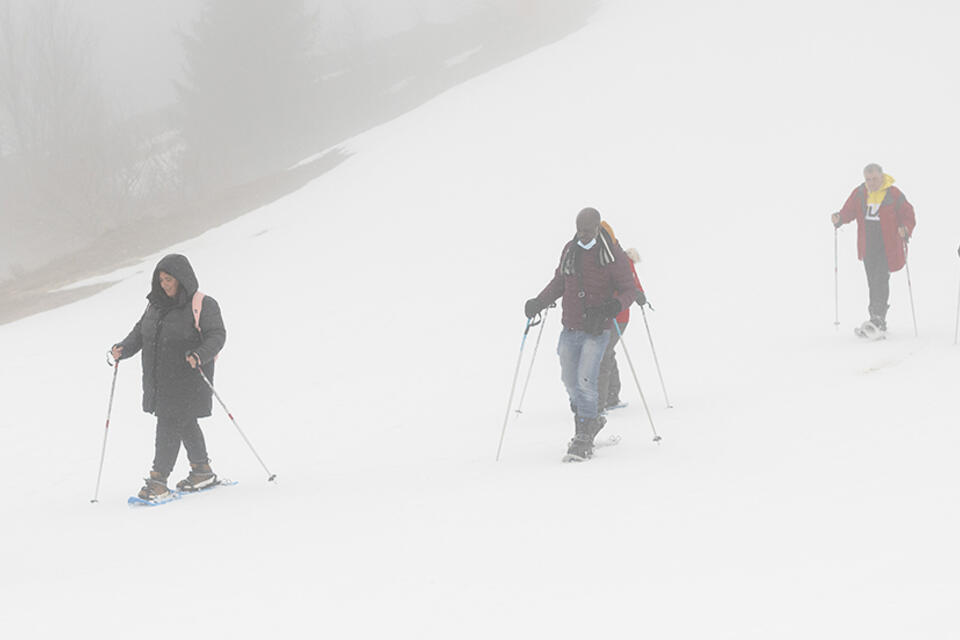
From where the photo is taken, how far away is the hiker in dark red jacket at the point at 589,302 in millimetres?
6363

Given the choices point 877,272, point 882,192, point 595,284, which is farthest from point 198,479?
point 882,192

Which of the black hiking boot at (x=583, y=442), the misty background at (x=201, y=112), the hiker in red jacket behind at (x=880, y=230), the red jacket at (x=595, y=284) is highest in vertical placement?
the misty background at (x=201, y=112)

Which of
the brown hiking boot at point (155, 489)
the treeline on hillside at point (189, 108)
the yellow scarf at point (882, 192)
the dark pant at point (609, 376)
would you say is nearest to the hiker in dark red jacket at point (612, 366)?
the dark pant at point (609, 376)

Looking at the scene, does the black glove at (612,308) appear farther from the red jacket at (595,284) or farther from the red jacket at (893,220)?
the red jacket at (893,220)

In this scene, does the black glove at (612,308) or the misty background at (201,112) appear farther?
the misty background at (201,112)

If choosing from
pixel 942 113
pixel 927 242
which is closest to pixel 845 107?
pixel 942 113

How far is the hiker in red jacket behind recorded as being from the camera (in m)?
9.48

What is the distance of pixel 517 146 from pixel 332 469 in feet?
57.3

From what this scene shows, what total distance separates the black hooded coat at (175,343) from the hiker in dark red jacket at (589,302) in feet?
8.64

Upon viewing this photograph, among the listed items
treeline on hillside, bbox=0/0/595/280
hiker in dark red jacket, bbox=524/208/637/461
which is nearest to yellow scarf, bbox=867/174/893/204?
hiker in dark red jacket, bbox=524/208/637/461

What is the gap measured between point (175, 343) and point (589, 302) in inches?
133

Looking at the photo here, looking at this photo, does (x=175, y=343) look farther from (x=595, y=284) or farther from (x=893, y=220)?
(x=893, y=220)

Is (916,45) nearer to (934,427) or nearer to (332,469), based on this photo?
(934,427)

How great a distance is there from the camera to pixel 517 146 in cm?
2327
